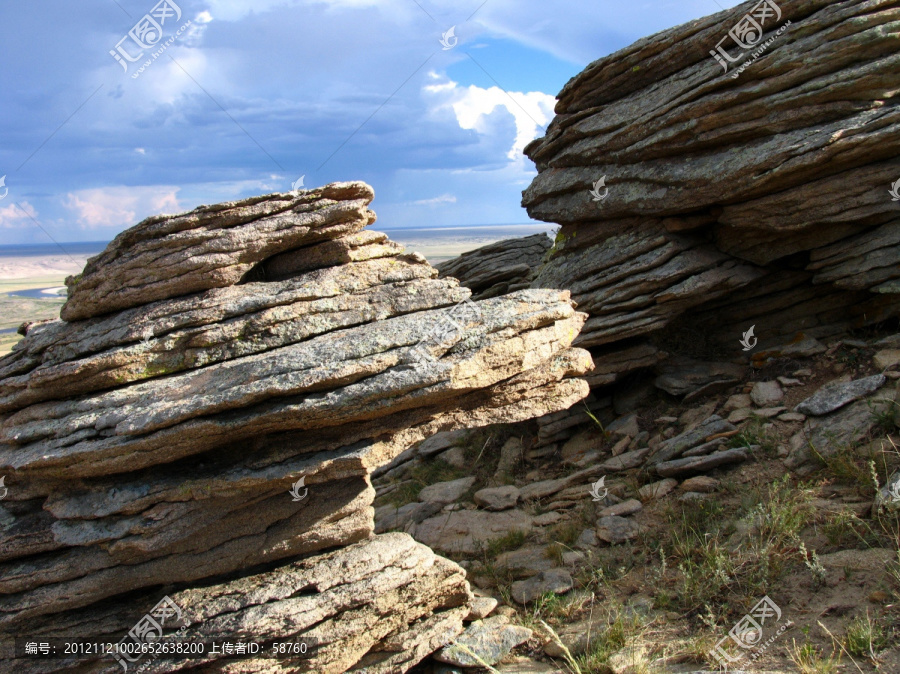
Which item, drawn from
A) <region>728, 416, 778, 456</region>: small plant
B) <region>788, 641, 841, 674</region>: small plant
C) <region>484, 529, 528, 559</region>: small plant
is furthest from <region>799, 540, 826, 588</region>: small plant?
<region>484, 529, 528, 559</region>: small plant

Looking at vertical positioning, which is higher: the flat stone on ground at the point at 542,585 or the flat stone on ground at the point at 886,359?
the flat stone on ground at the point at 886,359

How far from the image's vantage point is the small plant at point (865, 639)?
21.5ft

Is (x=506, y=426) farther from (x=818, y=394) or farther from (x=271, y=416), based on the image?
(x=271, y=416)

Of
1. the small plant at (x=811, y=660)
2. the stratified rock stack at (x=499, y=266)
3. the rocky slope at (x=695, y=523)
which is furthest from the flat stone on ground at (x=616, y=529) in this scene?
the stratified rock stack at (x=499, y=266)

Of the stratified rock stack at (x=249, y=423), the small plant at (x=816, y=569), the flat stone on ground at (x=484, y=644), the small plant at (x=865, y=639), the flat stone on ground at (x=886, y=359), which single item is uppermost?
the stratified rock stack at (x=249, y=423)

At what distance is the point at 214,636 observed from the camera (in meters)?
7.49

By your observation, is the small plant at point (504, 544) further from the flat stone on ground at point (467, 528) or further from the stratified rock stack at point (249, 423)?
the stratified rock stack at point (249, 423)

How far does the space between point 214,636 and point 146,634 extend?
1.00 metres

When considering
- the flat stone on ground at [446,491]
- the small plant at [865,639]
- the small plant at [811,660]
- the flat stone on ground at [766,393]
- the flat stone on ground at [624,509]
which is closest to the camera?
the small plant at [811,660]

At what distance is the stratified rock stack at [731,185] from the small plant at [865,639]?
724cm

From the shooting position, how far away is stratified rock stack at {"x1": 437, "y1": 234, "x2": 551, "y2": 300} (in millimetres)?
19469

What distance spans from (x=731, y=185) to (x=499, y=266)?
893 centimetres

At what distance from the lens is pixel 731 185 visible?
1220cm

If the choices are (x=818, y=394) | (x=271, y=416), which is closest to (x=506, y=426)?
(x=818, y=394)
